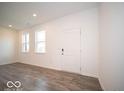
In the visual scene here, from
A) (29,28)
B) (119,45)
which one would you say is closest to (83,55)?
(119,45)

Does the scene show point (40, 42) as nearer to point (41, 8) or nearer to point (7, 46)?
point (41, 8)

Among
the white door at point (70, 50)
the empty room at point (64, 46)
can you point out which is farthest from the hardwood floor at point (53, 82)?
the white door at point (70, 50)

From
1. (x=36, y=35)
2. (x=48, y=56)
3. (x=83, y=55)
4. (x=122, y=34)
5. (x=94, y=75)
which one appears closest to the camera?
(x=122, y=34)

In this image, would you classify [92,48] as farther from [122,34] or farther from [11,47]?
[11,47]

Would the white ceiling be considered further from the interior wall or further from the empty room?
the interior wall

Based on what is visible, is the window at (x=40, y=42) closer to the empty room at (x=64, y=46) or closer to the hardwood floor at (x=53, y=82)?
the empty room at (x=64, y=46)

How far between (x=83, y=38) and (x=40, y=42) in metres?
2.94

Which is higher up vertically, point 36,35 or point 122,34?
point 36,35

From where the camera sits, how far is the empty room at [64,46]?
2066mm

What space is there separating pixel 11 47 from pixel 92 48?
6.15 metres

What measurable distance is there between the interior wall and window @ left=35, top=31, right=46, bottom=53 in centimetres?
30

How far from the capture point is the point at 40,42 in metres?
5.16

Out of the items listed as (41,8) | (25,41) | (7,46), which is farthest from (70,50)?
(7,46)

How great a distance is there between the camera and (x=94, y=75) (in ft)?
10.3
